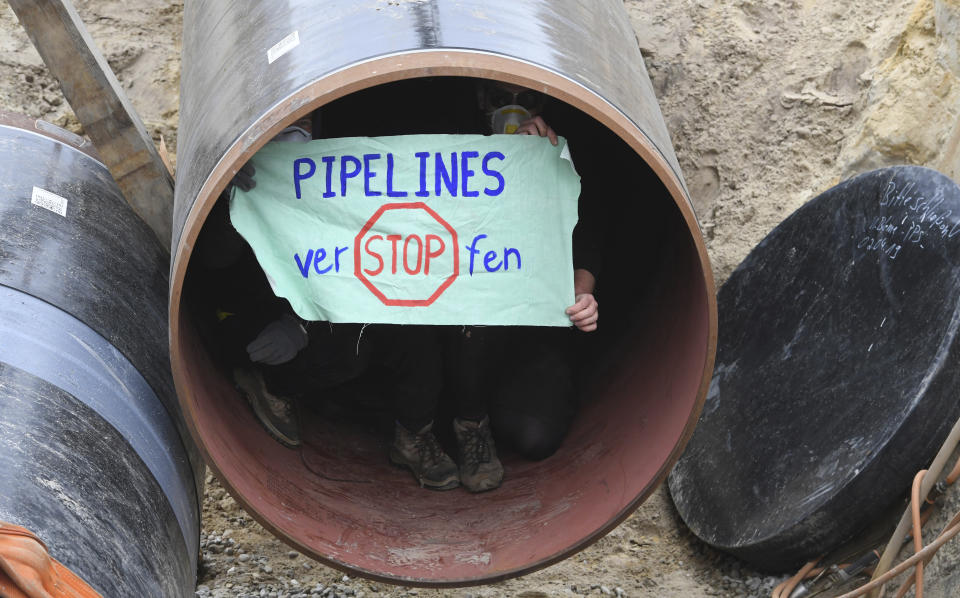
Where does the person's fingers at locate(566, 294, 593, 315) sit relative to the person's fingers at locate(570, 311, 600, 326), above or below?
above

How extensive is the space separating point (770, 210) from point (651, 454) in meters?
1.63

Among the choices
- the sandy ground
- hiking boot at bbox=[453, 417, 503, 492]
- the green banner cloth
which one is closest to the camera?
the green banner cloth

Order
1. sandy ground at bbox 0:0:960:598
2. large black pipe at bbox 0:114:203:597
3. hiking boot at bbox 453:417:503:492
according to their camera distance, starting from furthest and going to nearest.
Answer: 1. sandy ground at bbox 0:0:960:598
2. hiking boot at bbox 453:417:503:492
3. large black pipe at bbox 0:114:203:597

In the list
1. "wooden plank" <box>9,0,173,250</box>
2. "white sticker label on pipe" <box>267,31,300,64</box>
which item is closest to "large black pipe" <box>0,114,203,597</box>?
"wooden plank" <box>9,0,173,250</box>

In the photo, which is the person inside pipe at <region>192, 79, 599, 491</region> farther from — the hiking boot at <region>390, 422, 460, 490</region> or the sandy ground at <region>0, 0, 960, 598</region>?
the sandy ground at <region>0, 0, 960, 598</region>

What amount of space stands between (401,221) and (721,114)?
2089 mm

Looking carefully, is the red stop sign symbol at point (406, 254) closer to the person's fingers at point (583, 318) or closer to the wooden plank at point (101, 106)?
the person's fingers at point (583, 318)

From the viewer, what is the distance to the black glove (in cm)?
281

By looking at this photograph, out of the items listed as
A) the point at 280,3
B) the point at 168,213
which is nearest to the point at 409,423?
the point at 168,213

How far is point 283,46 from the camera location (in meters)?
2.19

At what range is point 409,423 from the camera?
9.84 ft

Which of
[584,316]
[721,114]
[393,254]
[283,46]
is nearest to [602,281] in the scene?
[584,316]

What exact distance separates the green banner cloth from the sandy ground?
115 centimetres

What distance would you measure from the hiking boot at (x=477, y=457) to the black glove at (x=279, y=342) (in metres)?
0.57
